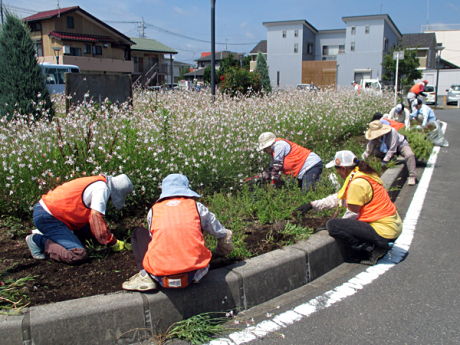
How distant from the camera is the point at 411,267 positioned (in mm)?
3828

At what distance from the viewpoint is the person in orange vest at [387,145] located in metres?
7.04

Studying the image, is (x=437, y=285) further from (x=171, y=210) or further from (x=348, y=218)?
(x=171, y=210)

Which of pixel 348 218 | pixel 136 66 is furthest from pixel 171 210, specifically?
pixel 136 66

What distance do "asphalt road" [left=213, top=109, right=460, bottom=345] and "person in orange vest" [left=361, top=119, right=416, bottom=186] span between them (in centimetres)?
276

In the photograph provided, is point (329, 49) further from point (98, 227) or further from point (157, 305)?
point (157, 305)

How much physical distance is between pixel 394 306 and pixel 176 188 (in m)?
2.01

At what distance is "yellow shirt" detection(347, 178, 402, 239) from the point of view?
3.73 m

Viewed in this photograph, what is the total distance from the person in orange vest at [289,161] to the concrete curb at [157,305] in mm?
2016

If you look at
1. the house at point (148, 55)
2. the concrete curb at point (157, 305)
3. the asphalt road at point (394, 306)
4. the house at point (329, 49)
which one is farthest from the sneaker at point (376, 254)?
the house at point (148, 55)

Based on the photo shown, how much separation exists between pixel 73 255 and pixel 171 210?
3.65 feet

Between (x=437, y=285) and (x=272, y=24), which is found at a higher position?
(x=272, y=24)

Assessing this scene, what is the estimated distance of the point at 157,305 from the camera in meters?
2.75

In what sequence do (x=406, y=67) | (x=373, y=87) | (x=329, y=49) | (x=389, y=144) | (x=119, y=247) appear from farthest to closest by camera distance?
1. (x=329, y=49)
2. (x=406, y=67)
3. (x=373, y=87)
4. (x=389, y=144)
5. (x=119, y=247)

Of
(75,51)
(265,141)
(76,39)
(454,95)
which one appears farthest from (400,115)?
(75,51)
